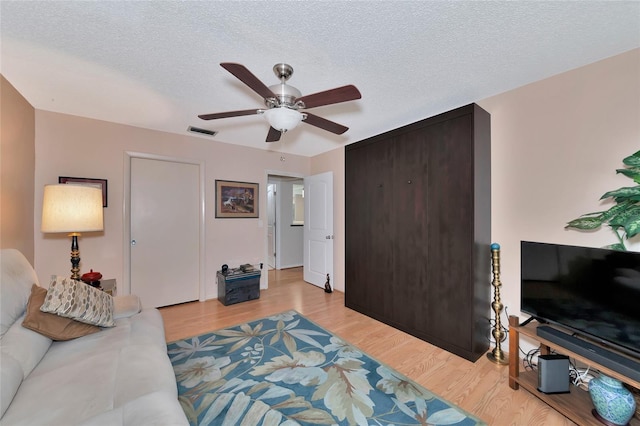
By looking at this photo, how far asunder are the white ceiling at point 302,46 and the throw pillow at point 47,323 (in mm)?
1664

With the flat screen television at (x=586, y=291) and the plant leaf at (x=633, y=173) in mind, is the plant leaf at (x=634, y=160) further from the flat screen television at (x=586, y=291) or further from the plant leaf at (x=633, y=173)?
the flat screen television at (x=586, y=291)

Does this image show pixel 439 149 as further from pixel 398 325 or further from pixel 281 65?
pixel 398 325

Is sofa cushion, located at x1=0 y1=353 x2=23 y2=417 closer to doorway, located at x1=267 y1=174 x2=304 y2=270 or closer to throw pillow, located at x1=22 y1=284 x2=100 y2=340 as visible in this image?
throw pillow, located at x1=22 y1=284 x2=100 y2=340

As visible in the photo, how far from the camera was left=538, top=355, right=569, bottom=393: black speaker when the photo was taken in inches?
64.8

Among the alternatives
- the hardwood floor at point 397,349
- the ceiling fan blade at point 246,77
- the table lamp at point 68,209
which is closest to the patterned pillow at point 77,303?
the table lamp at point 68,209

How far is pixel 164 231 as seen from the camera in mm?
3414

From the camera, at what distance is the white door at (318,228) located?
4211 millimetres

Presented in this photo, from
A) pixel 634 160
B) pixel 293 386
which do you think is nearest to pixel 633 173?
pixel 634 160

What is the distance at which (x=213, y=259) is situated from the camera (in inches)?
148

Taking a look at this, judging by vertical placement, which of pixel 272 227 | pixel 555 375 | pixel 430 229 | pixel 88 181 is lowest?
pixel 555 375

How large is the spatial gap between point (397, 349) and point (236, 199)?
305 cm

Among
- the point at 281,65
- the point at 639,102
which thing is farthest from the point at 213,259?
the point at 639,102

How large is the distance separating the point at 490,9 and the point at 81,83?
123 inches

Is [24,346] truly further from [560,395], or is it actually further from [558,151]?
[558,151]
